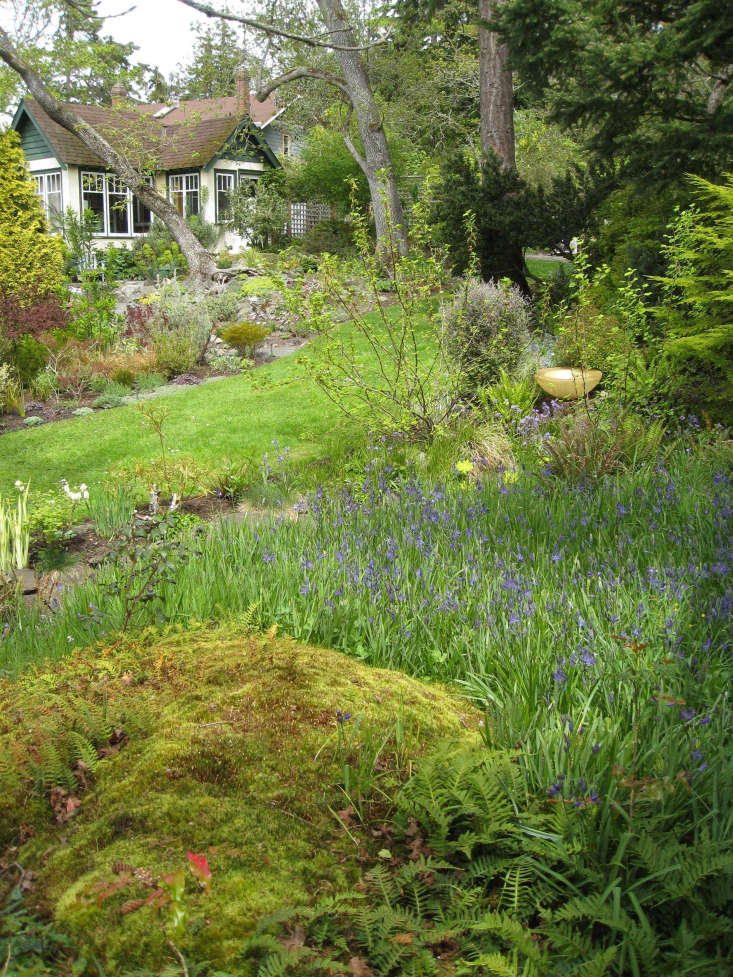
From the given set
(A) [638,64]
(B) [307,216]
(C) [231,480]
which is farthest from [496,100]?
(B) [307,216]

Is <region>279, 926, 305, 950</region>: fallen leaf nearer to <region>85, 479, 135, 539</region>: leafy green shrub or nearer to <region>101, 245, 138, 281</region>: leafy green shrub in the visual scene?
<region>85, 479, 135, 539</region>: leafy green shrub

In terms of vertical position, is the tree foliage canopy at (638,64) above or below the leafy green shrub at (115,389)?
above

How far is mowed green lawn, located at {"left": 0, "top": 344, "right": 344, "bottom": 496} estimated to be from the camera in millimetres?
7648

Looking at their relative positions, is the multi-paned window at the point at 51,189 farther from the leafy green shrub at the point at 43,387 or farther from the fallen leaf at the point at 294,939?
the fallen leaf at the point at 294,939

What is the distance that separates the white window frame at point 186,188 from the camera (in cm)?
3056

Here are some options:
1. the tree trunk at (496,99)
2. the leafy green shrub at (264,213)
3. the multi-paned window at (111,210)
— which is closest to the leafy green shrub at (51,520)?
the tree trunk at (496,99)

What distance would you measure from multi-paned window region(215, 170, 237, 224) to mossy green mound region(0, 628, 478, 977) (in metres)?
29.7

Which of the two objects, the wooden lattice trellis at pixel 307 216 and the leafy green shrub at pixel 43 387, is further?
the wooden lattice trellis at pixel 307 216

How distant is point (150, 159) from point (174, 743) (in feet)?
64.6

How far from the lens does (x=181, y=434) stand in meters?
8.54

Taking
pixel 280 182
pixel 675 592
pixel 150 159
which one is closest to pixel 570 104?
pixel 675 592

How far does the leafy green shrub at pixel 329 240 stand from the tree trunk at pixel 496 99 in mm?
9439

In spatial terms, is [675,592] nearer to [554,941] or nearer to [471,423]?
[554,941]

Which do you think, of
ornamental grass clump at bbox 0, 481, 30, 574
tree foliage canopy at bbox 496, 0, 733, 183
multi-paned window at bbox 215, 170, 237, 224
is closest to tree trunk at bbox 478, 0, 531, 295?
tree foliage canopy at bbox 496, 0, 733, 183
